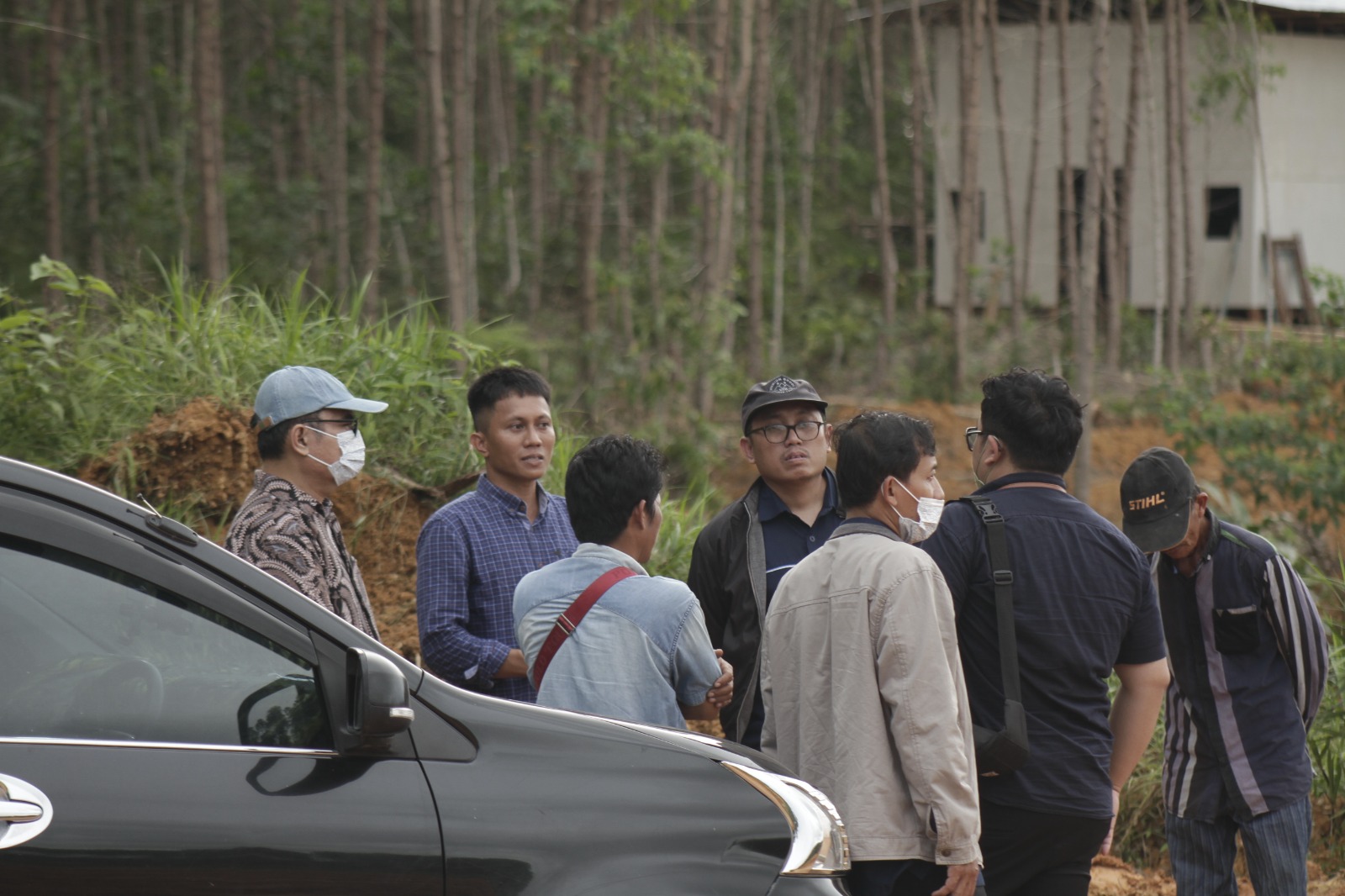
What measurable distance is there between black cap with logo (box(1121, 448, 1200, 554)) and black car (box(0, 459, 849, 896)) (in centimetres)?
172

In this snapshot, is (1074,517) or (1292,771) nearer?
(1074,517)

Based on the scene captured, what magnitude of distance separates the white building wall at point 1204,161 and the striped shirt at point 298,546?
21.3m

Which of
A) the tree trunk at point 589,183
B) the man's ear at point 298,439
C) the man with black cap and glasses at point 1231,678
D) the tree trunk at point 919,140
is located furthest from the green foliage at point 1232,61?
the man's ear at point 298,439

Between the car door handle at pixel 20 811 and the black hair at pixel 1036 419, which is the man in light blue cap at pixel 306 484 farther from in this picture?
the black hair at pixel 1036 419

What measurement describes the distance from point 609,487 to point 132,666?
120 cm

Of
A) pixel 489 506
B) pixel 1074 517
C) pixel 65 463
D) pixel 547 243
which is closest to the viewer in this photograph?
pixel 1074 517

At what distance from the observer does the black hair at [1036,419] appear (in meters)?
3.36

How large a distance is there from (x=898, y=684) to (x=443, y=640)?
158cm

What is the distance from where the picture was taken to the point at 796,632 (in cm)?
316

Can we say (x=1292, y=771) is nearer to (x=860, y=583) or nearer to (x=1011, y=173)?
(x=860, y=583)

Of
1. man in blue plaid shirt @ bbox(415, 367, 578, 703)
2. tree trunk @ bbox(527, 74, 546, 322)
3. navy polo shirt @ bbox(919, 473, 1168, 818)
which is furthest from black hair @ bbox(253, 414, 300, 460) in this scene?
tree trunk @ bbox(527, 74, 546, 322)

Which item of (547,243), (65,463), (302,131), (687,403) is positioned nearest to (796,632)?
(65,463)

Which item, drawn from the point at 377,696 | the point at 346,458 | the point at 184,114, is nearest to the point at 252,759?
the point at 377,696

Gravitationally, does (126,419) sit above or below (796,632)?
above
